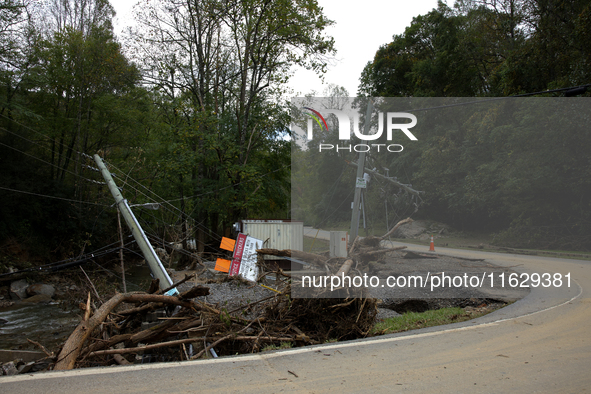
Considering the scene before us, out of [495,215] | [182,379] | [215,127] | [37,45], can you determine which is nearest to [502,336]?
[182,379]

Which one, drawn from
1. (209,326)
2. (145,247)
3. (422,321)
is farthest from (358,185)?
(145,247)

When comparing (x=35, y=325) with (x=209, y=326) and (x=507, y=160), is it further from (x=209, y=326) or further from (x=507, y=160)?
(x=507, y=160)

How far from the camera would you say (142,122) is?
30.9m

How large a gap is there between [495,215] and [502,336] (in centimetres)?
1782

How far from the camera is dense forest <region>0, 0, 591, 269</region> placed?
22.4m

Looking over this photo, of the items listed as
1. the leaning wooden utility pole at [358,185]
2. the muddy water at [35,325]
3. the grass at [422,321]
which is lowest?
the muddy water at [35,325]

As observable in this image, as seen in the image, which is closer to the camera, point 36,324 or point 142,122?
point 36,324

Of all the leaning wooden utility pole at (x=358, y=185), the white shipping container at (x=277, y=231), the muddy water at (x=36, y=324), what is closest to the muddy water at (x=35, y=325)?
the muddy water at (x=36, y=324)

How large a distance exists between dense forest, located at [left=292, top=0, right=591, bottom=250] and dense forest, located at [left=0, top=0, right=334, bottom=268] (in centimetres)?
682

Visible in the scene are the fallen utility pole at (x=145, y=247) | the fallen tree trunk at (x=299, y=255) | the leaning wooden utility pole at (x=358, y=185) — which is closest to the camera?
→ the fallen tree trunk at (x=299, y=255)

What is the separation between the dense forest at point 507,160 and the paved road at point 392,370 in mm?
8769

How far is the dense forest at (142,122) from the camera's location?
24.5 meters

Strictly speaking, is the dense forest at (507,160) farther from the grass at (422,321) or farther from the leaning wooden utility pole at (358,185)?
the grass at (422,321)

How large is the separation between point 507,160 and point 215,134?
16.8 metres
